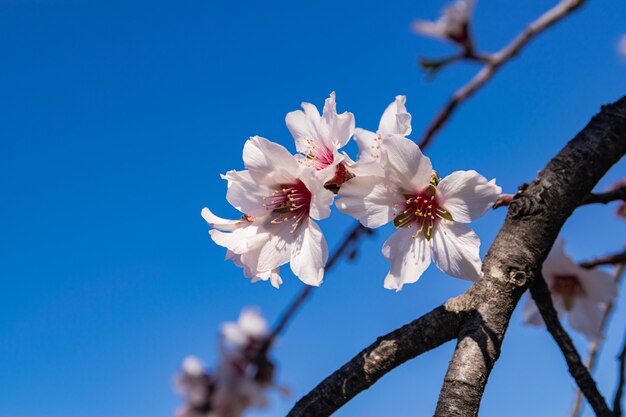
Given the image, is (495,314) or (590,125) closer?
(495,314)

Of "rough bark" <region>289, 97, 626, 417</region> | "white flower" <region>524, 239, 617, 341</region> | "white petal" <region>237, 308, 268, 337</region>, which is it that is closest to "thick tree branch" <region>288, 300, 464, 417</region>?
"rough bark" <region>289, 97, 626, 417</region>

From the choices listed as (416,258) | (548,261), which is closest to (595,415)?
(416,258)

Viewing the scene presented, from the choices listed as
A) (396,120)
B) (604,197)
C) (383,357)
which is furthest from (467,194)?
(604,197)

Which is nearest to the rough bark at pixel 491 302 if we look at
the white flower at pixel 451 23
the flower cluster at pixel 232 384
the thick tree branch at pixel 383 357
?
the thick tree branch at pixel 383 357

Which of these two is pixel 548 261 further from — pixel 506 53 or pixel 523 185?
pixel 506 53

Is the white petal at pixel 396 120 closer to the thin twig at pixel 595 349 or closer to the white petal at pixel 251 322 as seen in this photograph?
the thin twig at pixel 595 349
